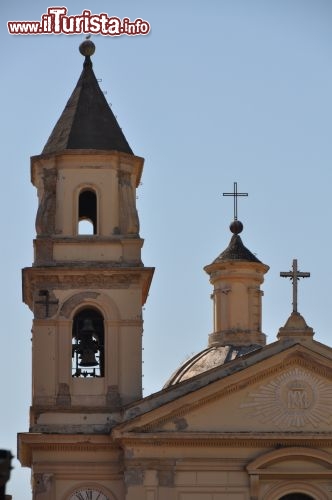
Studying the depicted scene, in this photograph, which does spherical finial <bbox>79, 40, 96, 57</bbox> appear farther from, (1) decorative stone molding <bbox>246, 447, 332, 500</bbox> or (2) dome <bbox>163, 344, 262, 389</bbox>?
(1) decorative stone molding <bbox>246, 447, 332, 500</bbox>

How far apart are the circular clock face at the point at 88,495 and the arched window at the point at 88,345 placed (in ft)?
8.37

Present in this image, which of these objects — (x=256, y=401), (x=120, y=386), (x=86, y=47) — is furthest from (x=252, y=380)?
(x=86, y=47)

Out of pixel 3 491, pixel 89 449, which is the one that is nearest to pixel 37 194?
pixel 89 449

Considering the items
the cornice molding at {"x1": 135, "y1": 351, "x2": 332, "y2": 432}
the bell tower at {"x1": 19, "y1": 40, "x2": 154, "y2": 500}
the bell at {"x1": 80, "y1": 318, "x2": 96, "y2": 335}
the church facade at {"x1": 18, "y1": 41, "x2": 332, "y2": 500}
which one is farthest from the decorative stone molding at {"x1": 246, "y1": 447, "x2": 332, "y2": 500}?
the bell at {"x1": 80, "y1": 318, "x2": 96, "y2": 335}

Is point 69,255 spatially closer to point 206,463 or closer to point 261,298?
point 206,463

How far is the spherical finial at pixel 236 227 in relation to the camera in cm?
4486

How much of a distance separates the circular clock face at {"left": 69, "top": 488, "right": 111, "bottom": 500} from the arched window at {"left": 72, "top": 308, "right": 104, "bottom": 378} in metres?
2.55

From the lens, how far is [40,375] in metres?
32.8

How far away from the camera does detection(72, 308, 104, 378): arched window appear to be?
3303 cm

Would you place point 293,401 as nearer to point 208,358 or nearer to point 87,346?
point 87,346

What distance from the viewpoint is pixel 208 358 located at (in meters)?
42.2

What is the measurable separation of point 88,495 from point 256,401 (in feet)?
13.0

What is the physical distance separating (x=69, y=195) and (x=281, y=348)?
5784 mm

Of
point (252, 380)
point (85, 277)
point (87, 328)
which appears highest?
point (85, 277)
